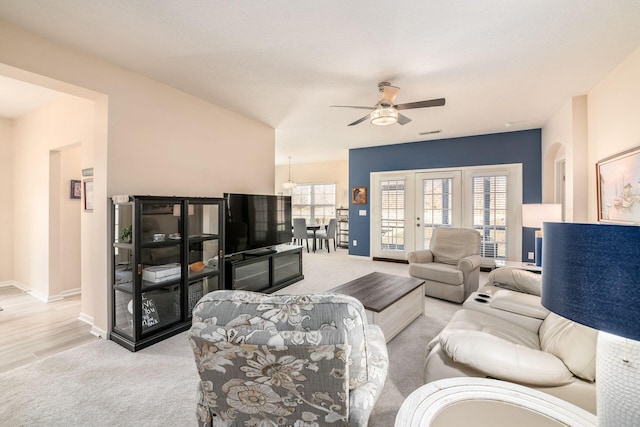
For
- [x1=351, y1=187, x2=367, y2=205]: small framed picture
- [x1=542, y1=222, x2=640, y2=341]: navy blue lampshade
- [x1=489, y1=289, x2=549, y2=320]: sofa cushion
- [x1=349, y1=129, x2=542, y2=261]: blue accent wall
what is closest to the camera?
[x1=542, y1=222, x2=640, y2=341]: navy blue lampshade

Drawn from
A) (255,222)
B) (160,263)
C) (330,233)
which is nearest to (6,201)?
(160,263)

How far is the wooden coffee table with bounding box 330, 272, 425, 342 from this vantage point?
2.51 m

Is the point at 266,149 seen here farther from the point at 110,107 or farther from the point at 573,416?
the point at 573,416

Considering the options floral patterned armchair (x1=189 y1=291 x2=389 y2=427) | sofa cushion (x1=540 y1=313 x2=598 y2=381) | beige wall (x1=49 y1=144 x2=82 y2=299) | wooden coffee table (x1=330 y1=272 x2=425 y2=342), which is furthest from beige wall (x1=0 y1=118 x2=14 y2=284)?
sofa cushion (x1=540 y1=313 x2=598 y2=381)

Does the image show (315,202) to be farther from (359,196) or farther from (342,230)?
(359,196)

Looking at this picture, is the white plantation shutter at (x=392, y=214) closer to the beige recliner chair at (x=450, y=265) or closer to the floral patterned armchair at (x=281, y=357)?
the beige recliner chair at (x=450, y=265)

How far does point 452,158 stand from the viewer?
5.72 metres

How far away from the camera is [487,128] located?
5.03m

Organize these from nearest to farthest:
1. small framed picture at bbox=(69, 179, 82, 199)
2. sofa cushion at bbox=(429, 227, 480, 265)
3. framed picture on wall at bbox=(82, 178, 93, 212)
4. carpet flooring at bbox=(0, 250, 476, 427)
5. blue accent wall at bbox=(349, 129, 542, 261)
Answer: carpet flooring at bbox=(0, 250, 476, 427) → framed picture on wall at bbox=(82, 178, 93, 212) → small framed picture at bbox=(69, 179, 82, 199) → sofa cushion at bbox=(429, 227, 480, 265) → blue accent wall at bbox=(349, 129, 542, 261)

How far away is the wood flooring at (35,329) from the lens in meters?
2.46

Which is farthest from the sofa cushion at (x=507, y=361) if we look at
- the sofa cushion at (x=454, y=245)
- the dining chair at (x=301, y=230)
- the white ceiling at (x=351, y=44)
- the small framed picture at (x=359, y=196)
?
the dining chair at (x=301, y=230)

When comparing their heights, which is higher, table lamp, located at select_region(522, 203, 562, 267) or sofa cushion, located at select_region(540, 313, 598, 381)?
table lamp, located at select_region(522, 203, 562, 267)

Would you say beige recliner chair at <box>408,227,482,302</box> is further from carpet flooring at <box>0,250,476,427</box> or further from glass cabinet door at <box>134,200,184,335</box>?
glass cabinet door at <box>134,200,184,335</box>

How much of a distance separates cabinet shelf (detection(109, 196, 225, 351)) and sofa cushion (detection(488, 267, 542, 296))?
314 centimetres
